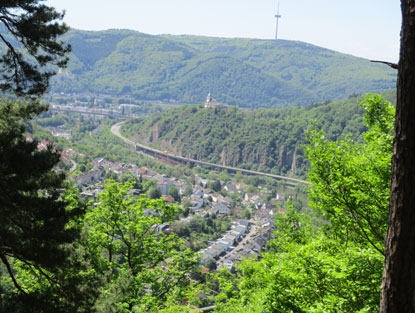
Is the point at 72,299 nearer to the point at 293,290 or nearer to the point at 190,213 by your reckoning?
the point at 293,290

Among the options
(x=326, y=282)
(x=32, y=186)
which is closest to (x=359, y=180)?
(x=326, y=282)

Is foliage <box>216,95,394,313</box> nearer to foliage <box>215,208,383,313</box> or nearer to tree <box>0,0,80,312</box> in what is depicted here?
foliage <box>215,208,383,313</box>

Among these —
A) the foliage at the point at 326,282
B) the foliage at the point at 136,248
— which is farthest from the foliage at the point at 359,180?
the foliage at the point at 136,248

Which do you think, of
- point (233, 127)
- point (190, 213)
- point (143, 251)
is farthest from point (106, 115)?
point (143, 251)

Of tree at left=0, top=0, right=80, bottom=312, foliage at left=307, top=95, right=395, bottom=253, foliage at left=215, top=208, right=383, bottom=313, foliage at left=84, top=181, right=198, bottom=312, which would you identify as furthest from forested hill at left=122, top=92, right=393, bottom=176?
tree at left=0, top=0, right=80, bottom=312

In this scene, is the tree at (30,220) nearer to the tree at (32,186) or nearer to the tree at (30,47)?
the tree at (32,186)
